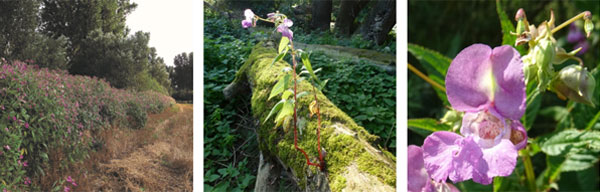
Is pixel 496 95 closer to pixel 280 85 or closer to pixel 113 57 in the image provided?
pixel 280 85

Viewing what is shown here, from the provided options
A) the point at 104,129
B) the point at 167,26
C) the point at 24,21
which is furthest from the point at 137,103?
the point at 24,21

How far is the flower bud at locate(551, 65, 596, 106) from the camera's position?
38cm

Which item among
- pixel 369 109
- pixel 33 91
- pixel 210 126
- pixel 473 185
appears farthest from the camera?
pixel 33 91

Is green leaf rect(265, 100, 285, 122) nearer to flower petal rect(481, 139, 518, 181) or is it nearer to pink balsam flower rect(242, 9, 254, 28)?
pink balsam flower rect(242, 9, 254, 28)

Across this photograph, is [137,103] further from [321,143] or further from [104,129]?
[321,143]

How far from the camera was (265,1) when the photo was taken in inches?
55.8

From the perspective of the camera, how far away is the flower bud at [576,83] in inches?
14.8

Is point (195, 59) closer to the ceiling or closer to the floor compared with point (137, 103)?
closer to the ceiling

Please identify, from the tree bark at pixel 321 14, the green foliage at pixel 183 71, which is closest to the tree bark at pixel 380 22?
the tree bark at pixel 321 14

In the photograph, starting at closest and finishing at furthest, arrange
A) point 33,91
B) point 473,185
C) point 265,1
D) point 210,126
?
point 473,185
point 265,1
point 210,126
point 33,91

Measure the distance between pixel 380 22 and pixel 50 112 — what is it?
1391 mm

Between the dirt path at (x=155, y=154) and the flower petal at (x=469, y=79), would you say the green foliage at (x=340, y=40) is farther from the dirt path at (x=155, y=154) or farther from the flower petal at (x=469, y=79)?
the flower petal at (x=469, y=79)

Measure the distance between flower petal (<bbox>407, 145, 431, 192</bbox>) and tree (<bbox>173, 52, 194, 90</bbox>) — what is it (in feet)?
4.40

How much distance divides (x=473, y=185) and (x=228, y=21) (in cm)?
102
